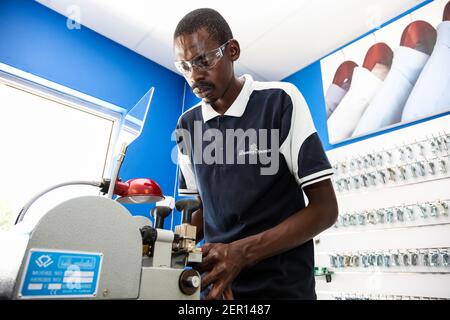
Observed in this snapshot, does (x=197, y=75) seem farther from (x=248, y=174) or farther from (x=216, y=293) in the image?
(x=216, y=293)

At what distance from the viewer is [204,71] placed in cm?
107

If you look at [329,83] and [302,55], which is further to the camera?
[302,55]

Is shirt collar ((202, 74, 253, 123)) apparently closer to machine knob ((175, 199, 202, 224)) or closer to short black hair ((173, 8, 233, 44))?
short black hair ((173, 8, 233, 44))

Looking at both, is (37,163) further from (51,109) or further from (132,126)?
(132,126)

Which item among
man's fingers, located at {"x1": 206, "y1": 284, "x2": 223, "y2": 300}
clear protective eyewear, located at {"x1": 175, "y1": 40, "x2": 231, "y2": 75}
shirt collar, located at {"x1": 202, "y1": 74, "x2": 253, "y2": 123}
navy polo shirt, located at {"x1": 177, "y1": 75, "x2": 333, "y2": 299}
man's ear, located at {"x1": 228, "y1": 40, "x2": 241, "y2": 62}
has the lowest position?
man's fingers, located at {"x1": 206, "y1": 284, "x2": 223, "y2": 300}

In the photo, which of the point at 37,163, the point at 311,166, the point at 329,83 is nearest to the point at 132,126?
the point at 311,166

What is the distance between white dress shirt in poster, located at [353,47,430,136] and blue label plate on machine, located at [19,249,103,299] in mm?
2214

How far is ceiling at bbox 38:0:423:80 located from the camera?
7.63ft

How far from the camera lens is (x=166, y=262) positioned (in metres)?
0.58

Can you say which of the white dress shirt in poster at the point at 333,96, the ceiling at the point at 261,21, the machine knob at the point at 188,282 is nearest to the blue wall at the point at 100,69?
the ceiling at the point at 261,21

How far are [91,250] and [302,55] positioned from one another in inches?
110

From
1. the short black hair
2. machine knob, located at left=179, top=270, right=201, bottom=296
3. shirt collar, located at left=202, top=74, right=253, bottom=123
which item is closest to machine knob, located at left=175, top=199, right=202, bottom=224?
machine knob, located at left=179, top=270, right=201, bottom=296

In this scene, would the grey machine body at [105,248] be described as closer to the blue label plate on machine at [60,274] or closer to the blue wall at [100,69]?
the blue label plate on machine at [60,274]

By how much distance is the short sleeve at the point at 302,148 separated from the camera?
86 cm
